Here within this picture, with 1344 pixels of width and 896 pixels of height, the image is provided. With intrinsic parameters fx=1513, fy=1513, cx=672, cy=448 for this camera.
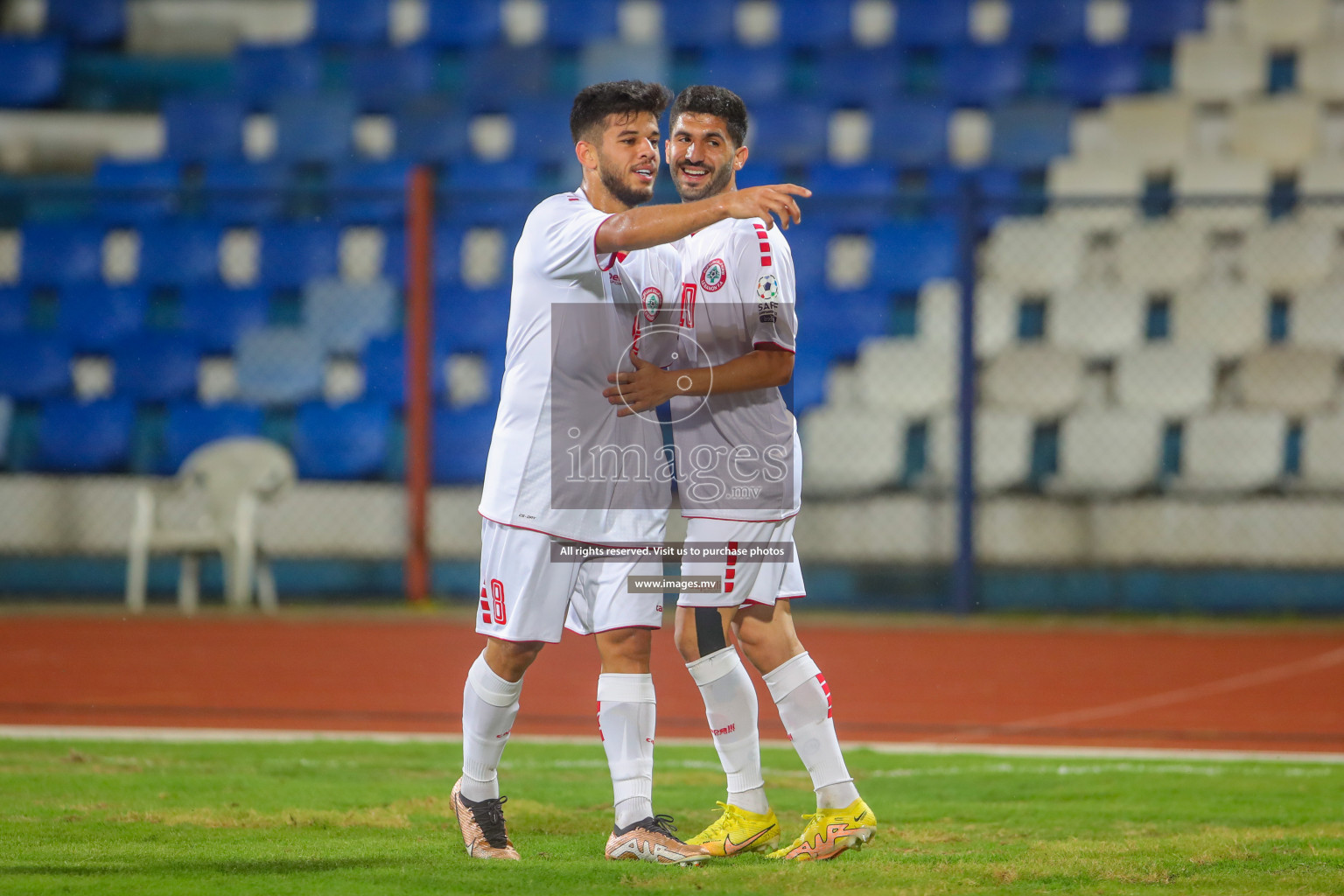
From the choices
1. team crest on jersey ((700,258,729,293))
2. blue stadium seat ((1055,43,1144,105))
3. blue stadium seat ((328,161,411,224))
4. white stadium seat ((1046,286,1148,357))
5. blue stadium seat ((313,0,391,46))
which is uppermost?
blue stadium seat ((313,0,391,46))

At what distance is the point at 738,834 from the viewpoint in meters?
4.10

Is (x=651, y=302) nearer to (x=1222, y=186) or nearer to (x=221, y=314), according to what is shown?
(x=221, y=314)

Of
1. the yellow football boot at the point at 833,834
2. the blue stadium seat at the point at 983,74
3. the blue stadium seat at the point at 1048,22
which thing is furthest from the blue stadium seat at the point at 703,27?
the yellow football boot at the point at 833,834

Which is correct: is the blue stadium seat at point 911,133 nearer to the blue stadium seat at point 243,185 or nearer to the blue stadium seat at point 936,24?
the blue stadium seat at point 936,24

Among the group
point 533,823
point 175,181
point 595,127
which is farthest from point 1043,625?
point 175,181

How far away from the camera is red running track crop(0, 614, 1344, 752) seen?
6.61 metres

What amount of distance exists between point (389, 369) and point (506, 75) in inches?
130

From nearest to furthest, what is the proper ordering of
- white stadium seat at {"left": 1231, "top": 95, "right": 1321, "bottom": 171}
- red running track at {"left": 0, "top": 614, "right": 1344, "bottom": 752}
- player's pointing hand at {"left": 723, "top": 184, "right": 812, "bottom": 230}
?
1. player's pointing hand at {"left": 723, "top": 184, "right": 812, "bottom": 230}
2. red running track at {"left": 0, "top": 614, "right": 1344, "bottom": 752}
3. white stadium seat at {"left": 1231, "top": 95, "right": 1321, "bottom": 171}

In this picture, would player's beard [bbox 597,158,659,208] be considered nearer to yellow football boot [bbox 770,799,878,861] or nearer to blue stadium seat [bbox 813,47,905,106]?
yellow football boot [bbox 770,799,878,861]

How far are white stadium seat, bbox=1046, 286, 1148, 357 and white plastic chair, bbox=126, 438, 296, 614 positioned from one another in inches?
221

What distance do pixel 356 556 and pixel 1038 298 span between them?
5.37m

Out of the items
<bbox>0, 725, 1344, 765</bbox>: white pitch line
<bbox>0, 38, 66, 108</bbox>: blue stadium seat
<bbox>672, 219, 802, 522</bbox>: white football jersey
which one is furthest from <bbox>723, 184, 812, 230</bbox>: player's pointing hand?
<bbox>0, 38, 66, 108</bbox>: blue stadium seat

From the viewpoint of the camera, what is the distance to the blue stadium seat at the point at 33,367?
11305 millimetres

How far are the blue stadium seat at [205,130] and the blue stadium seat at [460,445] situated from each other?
364cm
